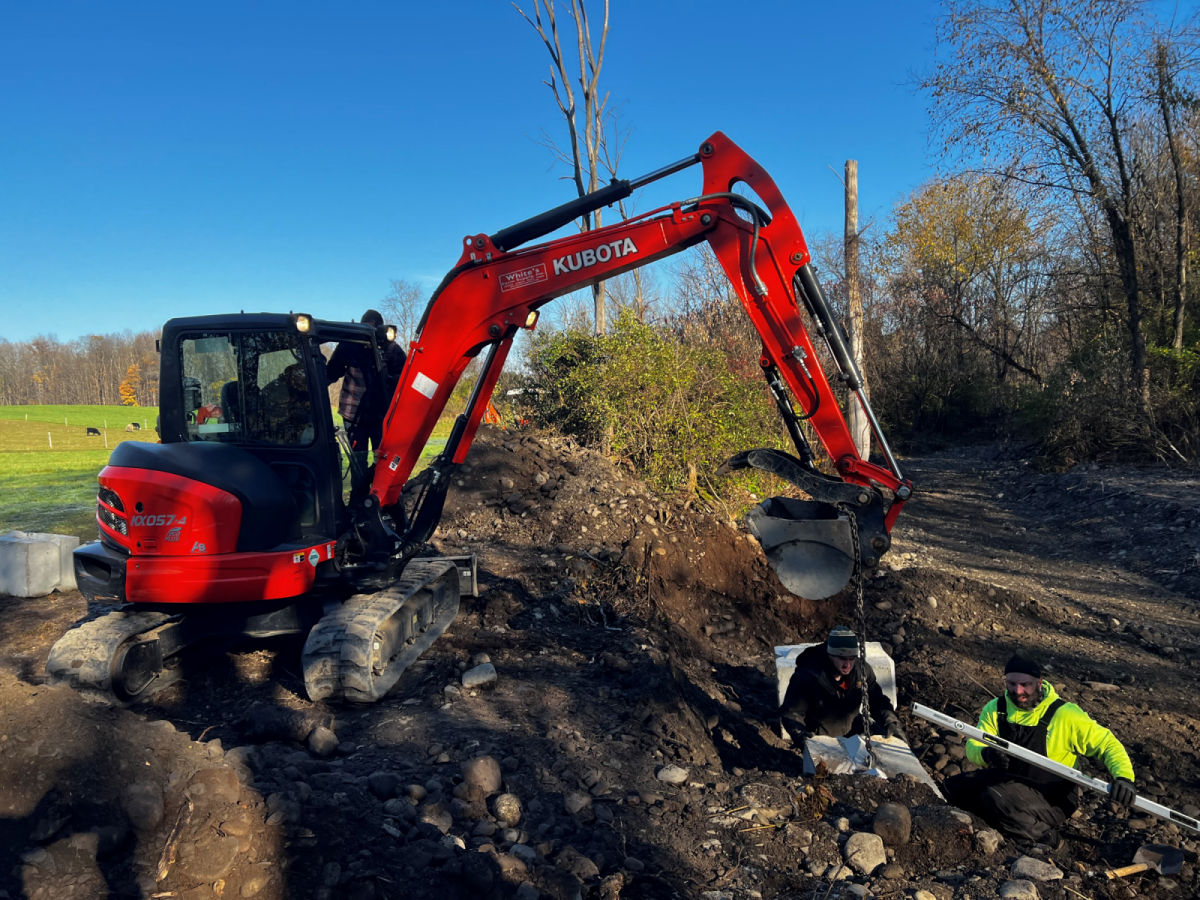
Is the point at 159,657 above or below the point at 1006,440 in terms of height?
below

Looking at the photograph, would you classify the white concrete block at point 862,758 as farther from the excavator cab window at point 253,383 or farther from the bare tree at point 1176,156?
the bare tree at point 1176,156

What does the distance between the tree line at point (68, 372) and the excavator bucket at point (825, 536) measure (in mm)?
82370

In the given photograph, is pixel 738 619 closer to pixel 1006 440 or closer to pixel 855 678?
pixel 855 678

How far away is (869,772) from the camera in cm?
427

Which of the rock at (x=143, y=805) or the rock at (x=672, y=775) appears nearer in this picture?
the rock at (x=143, y=805)

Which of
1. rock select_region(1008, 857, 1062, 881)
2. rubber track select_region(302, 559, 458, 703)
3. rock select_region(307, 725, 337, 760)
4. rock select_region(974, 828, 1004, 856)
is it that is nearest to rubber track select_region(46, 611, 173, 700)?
rubber track select_region(302, 559, 458, 703)

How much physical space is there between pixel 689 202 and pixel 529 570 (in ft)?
14.4

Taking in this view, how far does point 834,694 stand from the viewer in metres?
5.43

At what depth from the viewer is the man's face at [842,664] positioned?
538 cm

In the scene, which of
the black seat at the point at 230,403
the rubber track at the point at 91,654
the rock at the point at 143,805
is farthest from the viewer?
the black seat at the point at 230,403

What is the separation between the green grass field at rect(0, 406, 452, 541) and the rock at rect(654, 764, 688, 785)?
8983 mm

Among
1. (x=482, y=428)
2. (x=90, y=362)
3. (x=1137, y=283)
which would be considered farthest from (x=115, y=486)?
(x=90, y=362)

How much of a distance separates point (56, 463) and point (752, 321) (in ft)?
89.9

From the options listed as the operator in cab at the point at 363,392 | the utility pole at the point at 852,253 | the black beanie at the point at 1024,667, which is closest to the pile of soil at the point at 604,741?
A: the black beanie at the point at 1024,667
